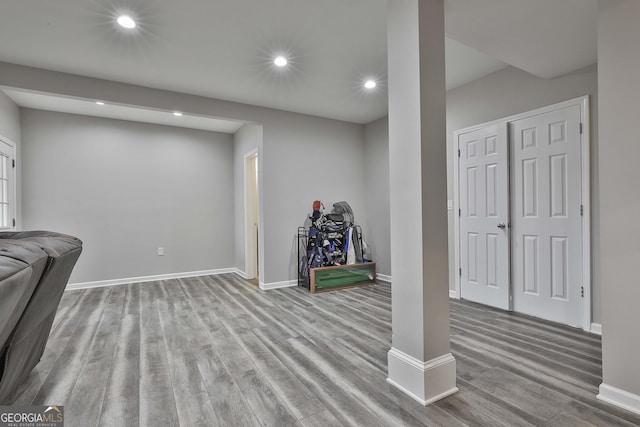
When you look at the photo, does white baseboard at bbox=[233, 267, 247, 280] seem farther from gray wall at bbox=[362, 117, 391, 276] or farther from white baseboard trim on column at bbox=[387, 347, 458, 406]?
white baseboard trim on column at bbox=[387, 347, 458, 406]

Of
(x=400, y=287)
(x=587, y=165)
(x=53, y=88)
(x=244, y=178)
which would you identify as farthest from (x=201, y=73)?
(x=587, y=165)

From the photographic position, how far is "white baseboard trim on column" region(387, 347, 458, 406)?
5.70ft

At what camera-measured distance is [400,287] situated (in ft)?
6.22

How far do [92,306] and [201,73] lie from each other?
2.99 m

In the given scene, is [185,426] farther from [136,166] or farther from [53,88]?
[136,166]

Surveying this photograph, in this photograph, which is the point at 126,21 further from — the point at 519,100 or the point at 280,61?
the point at 519,100

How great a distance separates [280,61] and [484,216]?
274 cm

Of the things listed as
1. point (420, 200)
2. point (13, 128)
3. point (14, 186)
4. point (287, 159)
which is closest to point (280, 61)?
point (287, 159)

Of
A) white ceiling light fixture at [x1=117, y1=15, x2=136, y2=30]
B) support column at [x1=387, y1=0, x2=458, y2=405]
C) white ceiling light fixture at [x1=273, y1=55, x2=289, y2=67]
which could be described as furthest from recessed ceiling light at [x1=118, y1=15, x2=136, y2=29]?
support column at [x1=387, y1=0, x2=458, y2=405]

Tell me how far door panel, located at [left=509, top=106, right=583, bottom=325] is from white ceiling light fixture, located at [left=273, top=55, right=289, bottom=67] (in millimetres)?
2420

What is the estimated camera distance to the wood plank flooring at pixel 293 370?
5.40 ft

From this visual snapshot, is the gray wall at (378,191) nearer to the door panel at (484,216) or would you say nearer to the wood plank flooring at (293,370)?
the door panel at (484,216)

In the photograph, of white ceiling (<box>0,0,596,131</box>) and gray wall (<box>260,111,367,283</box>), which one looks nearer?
white ceiling (<box>0,0,596,131</box>)

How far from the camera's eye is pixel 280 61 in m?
3.11
